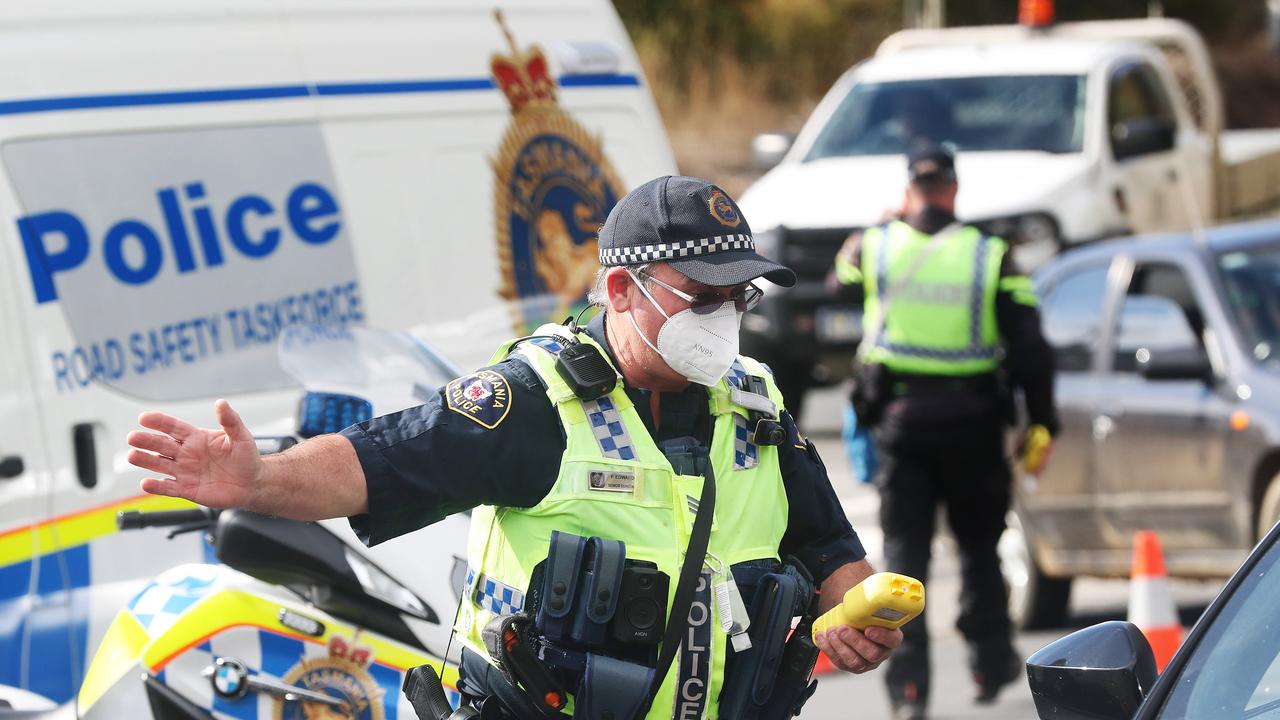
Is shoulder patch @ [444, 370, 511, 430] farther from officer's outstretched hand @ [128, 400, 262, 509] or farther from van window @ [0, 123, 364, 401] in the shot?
van window @ [0, 123, 364, 401]

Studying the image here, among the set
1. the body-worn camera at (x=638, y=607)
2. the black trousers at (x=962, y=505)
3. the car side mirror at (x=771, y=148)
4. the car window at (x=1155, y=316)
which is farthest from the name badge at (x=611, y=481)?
the car side mirror at (x=771, y=148)

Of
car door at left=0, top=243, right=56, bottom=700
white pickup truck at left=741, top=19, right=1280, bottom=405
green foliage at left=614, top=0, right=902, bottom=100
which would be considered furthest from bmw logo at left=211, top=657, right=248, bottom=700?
green foliage at left=614, top=0, right=902, bottom=100

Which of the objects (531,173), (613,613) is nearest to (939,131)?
(531,173)

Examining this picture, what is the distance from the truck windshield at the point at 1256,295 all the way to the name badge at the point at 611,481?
485 cm

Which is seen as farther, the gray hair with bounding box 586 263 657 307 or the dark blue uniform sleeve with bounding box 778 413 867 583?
the dark blue uniform sleeve with bounding box 778 413 867 583

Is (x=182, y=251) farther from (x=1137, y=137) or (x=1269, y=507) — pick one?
(x=1137, y=137)

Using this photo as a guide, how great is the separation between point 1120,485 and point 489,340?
3454 mm

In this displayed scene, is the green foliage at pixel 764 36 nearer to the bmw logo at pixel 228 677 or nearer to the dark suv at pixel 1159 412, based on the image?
the dark suv at pixel 1159 412

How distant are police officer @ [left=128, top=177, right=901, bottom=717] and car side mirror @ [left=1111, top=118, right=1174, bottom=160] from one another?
8.85 meters

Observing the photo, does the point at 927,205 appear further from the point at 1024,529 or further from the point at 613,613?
the point at 613,613

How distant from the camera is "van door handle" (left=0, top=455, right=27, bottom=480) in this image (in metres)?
4.25

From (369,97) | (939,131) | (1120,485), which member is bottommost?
(1120,485)

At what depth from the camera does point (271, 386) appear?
4.76m

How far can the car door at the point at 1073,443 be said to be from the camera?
782cm
